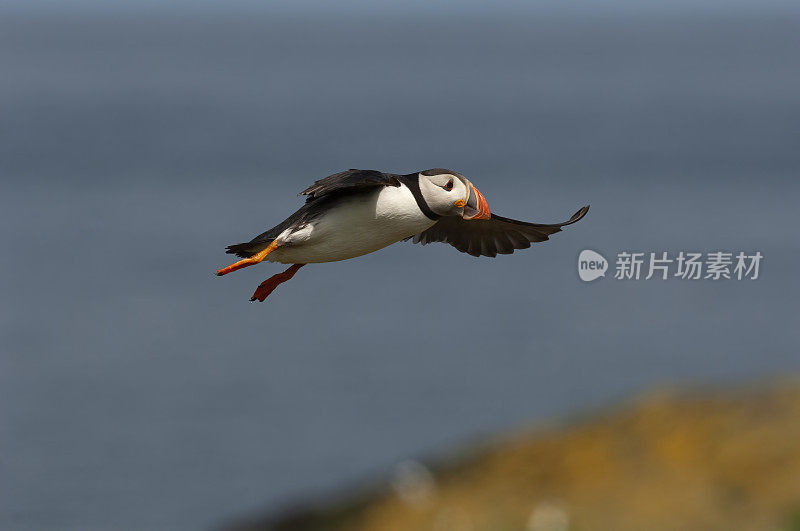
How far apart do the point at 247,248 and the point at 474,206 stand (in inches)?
48.4

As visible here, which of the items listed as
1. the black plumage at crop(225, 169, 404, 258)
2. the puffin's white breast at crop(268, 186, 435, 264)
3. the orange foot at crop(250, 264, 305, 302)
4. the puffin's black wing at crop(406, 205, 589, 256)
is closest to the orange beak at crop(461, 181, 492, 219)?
the puffin's white breast at crop(268, 186, 435, 264)

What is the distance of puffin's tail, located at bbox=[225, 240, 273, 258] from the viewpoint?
214 inches

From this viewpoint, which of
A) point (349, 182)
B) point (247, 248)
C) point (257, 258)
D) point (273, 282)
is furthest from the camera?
point (273, 282)

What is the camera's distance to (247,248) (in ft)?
18.2

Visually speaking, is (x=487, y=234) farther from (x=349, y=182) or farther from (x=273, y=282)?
(x=349, y=182)

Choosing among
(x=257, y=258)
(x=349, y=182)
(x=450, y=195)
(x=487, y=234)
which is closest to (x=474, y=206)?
(x=450, y=195)

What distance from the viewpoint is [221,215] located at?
48062 millimetres

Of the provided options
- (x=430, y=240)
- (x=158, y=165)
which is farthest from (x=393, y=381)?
(x=158, y=165)

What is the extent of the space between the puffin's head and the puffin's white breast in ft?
0.30

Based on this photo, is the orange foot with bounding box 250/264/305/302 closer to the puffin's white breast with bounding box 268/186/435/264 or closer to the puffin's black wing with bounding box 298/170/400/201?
the puffin's white breast with bounding box 268/186/435/264

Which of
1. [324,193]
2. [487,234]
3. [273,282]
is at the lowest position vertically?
[273,282]

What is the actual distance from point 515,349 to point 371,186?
33.0 metres

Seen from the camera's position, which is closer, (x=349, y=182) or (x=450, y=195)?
(x=349, y=182)

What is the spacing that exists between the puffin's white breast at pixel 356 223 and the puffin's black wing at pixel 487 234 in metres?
1.17
